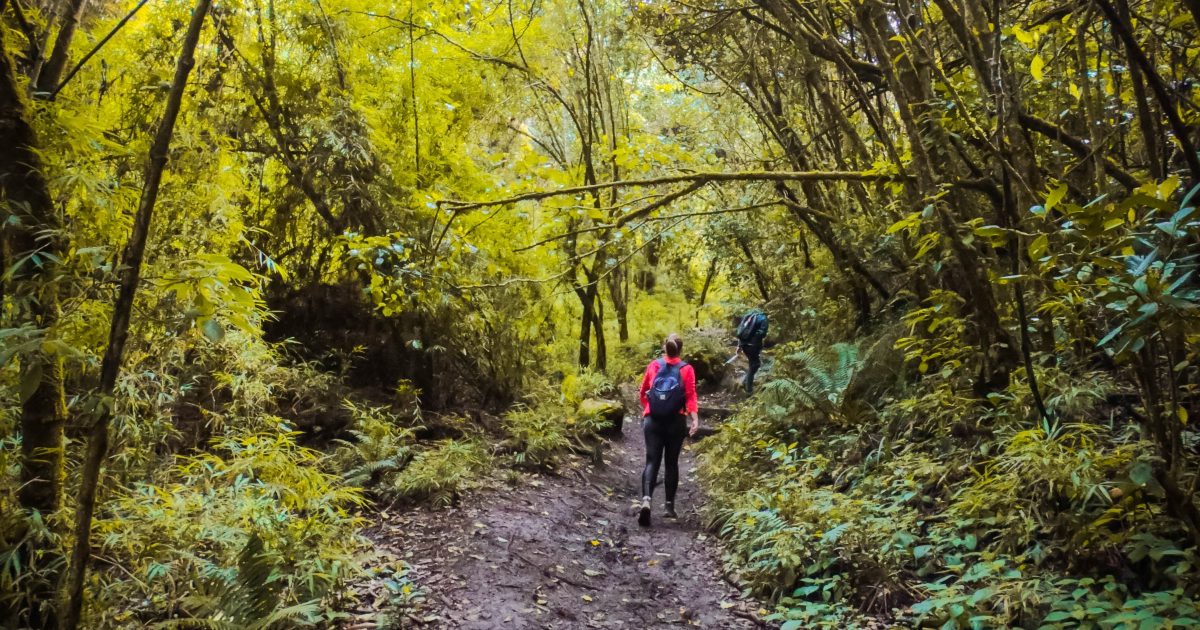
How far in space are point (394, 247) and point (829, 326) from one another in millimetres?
7441

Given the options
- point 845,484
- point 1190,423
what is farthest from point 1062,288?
point 845,484

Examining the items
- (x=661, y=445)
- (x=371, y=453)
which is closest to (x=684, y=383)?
(x=661, y=445)

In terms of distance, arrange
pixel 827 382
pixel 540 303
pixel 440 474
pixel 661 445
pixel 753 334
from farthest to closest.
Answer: pixel 753 334, pixel 540 303, pixel 827 382, pixel 661 445, pixel 440 474

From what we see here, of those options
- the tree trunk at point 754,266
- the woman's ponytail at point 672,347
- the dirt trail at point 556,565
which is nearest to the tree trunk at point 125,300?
the dirt trail at point 556,565

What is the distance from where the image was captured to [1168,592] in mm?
2916

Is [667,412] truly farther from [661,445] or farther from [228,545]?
[228,545]

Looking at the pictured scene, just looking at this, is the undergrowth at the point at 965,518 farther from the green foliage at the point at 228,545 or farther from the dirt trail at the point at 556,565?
the green foliage at the point at 228,545

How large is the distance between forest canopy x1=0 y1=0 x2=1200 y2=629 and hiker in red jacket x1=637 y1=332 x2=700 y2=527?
2.16 ft

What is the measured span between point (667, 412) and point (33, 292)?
17.1ft

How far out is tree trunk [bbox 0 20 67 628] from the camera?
2.62 m

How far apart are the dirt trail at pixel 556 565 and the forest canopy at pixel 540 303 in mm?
333

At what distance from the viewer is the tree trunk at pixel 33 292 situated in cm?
262

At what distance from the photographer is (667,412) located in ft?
21.8

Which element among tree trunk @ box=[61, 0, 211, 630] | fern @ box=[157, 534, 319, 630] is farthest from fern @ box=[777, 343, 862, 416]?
tree trunk @ box=[61, 0, 211, 630]
